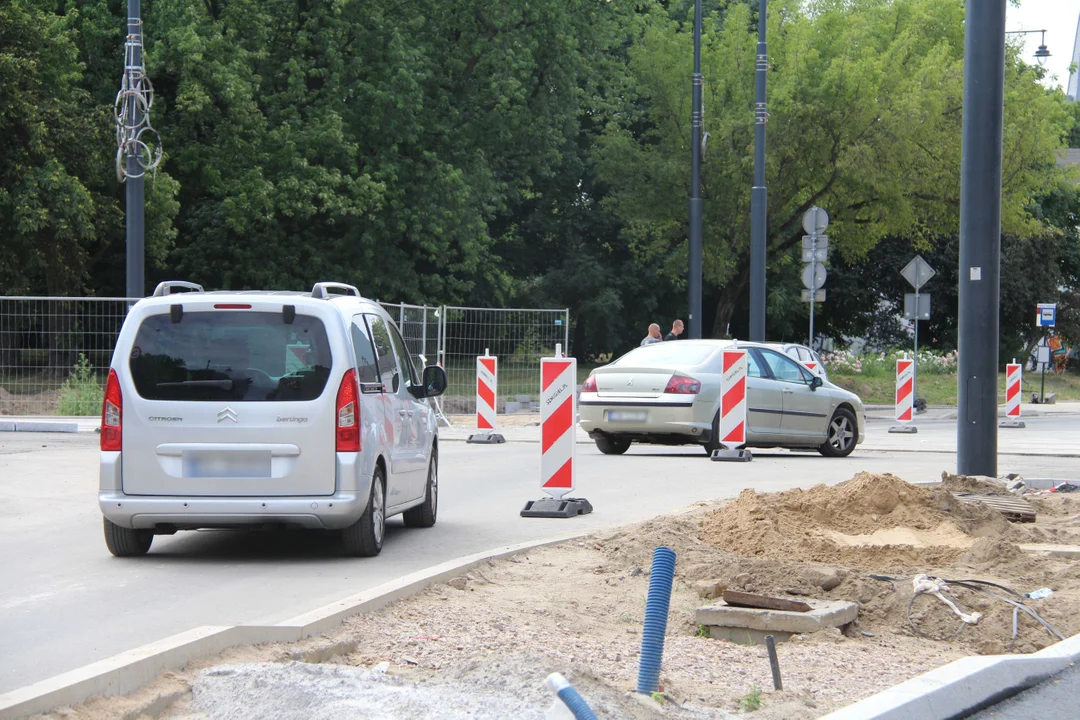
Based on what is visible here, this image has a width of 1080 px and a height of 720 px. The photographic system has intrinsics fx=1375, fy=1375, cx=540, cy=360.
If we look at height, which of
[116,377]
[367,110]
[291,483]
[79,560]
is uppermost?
[367,110]

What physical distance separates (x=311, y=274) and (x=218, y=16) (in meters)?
6.41

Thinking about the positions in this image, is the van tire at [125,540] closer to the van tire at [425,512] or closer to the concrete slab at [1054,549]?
the van tire at [425,512]

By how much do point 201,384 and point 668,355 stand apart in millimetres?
9790

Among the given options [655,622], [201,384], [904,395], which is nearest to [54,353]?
[904,395]

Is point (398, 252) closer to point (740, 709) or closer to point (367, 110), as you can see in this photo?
point (367, 110)

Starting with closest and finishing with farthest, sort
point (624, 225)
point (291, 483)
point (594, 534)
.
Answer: point (291, 483) → point (594, 534) → point (624, 225)

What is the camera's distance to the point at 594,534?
9758 mm

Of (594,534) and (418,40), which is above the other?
(418,40)

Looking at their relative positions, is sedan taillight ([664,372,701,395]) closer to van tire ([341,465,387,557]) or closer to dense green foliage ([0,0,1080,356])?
van tire ([341,465,387,557])

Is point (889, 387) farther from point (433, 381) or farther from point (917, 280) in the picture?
point (433, 381)

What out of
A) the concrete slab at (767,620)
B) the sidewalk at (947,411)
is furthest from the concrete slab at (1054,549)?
the sidewalk at (947,411)

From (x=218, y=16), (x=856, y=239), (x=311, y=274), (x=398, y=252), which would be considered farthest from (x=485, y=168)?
(x=856, y=239)

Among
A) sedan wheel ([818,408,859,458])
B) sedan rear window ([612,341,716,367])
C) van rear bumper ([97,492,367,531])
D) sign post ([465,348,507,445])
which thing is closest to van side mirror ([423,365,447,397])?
van rear bumper ([97,492,367,531])

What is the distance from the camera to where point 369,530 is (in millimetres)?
8922
